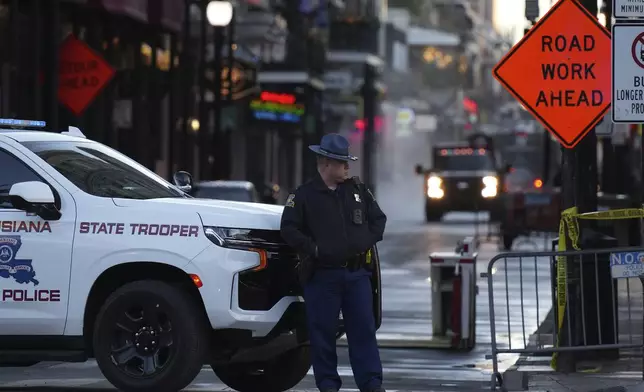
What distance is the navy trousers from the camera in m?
11.3

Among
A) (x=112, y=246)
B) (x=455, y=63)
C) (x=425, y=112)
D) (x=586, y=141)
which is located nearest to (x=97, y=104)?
(x=586, y=141)

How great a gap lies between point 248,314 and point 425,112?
419 feet

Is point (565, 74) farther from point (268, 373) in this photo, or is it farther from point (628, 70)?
point (268, 373)

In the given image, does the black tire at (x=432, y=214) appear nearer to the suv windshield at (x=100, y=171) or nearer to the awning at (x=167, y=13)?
the awning at (x=167, y=13)

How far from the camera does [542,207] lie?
115 ft

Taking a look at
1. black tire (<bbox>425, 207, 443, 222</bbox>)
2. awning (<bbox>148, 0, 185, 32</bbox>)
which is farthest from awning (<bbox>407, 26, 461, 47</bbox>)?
awning (<bbox>148, 0, 185, 32</bbox>)

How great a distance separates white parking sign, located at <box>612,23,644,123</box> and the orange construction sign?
4.88 ft

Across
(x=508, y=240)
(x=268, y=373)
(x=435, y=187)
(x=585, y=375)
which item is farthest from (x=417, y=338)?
(x=435, y=187)

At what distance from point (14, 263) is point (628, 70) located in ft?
14.5

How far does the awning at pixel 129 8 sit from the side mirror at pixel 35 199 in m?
22.7

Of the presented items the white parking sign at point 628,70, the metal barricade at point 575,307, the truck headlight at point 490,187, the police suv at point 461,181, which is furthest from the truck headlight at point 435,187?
the white parking sign at point 628,70

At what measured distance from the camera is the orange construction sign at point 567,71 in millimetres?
13922

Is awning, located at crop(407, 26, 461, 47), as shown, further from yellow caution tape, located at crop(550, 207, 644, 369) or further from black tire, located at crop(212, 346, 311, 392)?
black tire, located at crop(212, 346, 311, 392)

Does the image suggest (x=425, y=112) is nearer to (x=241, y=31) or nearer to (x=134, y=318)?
(x=241, y=31)
